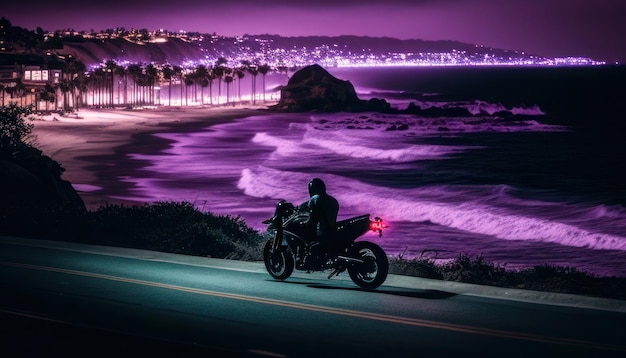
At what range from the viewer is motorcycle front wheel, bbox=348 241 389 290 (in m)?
13.0

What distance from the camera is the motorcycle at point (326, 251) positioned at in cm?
1313

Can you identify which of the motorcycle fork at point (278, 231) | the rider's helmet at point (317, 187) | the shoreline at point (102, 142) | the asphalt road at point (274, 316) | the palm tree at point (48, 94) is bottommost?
the shoreline at point (102, 142)

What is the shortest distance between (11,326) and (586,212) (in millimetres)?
38256

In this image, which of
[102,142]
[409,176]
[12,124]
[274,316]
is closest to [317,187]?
[274,316]

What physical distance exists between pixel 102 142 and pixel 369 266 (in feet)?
247

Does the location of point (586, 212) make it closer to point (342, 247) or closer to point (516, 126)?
point (342, 247)

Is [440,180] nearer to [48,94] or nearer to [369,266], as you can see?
[369,266]

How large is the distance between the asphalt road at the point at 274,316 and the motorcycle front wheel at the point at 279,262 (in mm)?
189

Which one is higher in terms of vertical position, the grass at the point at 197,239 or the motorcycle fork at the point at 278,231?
the motorcycle fork at the point at 278,231

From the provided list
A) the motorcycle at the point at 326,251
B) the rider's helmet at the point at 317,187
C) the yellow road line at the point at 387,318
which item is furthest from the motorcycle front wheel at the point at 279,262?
the yellow road line at the point at 387,318

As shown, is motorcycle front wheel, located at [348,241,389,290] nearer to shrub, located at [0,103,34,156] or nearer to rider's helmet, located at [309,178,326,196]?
rider's helmet, located at [309,178,326,196]

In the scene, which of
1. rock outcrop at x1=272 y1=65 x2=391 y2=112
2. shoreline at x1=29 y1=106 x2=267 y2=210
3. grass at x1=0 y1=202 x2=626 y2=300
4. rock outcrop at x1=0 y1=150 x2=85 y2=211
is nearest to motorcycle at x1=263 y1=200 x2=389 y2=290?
grass at x1=0 y1=202 x2=626 y2=300

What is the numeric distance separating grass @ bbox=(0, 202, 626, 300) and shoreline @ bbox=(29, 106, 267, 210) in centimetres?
1445

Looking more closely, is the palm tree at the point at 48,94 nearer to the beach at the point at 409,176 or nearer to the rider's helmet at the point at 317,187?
the beach at the point at 409,176
